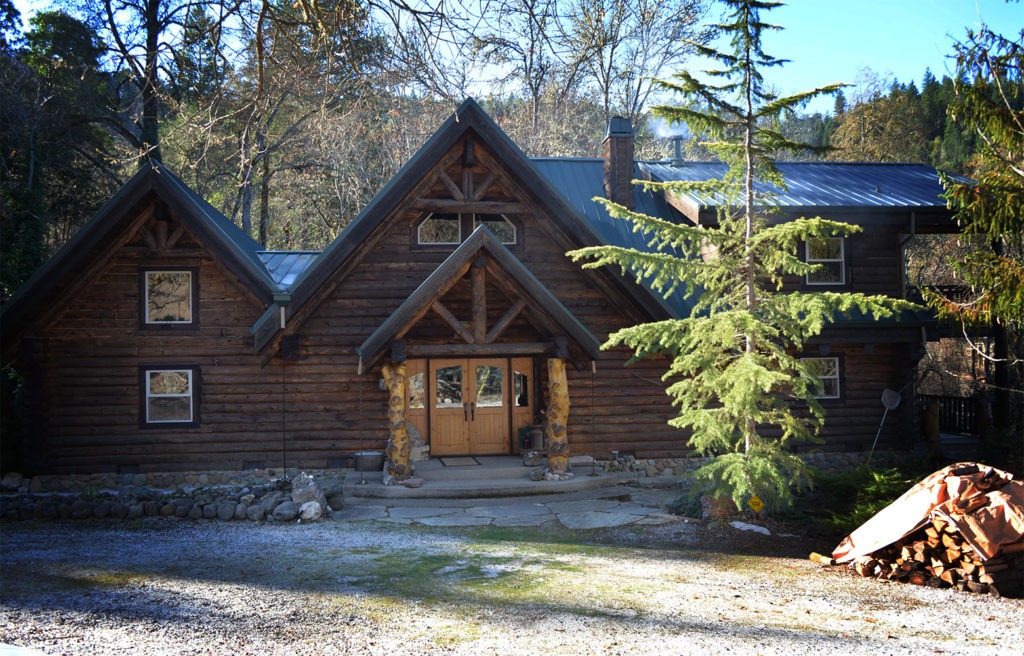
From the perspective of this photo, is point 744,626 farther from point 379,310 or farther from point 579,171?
point 579,171

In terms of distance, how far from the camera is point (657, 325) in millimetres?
11883

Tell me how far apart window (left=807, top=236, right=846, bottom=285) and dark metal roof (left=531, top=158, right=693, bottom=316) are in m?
3.16

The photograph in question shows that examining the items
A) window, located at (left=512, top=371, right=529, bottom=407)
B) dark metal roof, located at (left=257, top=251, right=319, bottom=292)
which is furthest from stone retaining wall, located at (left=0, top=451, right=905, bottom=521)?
dark metal roof, located at (left=257, top=251, right=319, bottom=292)

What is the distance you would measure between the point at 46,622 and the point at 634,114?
3055cm

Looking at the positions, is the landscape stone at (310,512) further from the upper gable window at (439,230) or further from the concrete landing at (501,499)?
the upper gable window at (439,230)

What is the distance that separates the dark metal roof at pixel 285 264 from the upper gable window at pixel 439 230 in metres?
2.59

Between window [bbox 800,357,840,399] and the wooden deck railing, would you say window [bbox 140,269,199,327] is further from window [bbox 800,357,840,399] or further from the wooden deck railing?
the wooden deck railing

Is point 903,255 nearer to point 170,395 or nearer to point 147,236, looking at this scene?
point 170,395

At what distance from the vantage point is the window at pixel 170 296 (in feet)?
53.9

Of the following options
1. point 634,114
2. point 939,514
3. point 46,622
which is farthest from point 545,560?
point 634,114

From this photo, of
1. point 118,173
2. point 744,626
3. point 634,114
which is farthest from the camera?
point 634,114

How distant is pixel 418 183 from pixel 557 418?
18.0 ft

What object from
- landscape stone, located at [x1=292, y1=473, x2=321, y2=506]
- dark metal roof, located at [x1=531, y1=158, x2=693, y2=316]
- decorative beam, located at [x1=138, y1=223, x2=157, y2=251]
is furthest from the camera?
dark metal roof, located at [x1=531, y1=158, x2=693, y2=316]

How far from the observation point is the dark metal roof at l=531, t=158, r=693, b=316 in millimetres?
18891
